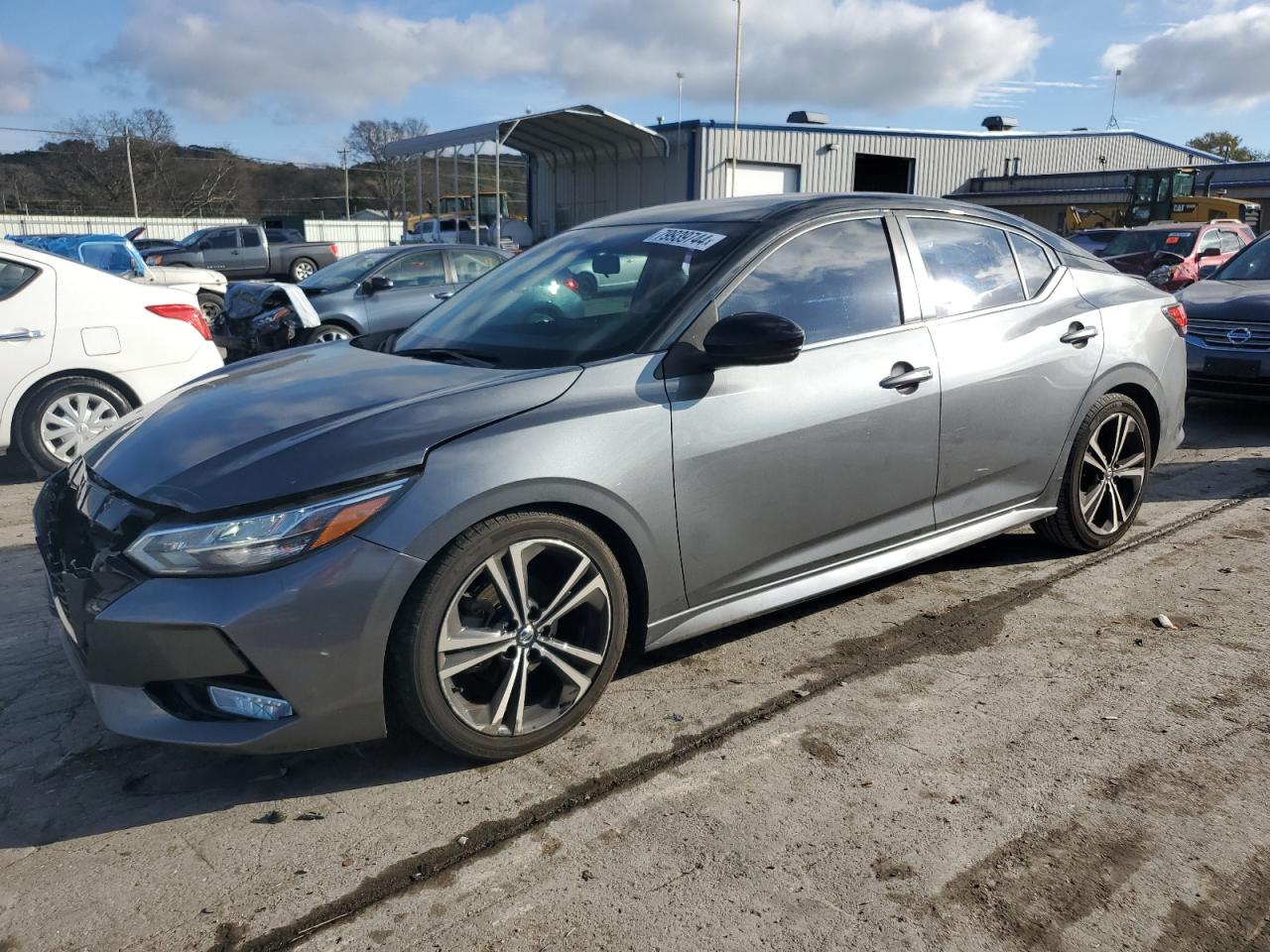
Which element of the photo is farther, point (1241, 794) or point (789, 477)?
point (789, 477)

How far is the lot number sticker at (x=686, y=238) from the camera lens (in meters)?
3.54

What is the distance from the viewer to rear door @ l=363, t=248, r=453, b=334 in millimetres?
11008

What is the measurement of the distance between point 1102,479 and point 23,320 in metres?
6.26

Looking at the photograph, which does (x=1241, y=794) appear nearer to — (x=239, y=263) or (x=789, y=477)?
(x=789, y=477)

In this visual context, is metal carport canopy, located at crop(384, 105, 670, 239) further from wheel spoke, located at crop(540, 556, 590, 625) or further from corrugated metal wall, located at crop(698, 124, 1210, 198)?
wheel spoke, located at crop(540, 556, 590, 625)

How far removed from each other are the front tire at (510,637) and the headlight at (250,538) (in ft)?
0.93

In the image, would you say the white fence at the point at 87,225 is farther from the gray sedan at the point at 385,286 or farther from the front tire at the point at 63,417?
the front tire at the point at 63,417

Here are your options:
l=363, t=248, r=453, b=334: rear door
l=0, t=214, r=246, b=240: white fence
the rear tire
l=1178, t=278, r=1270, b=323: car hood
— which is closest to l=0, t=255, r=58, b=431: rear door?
the rear tire

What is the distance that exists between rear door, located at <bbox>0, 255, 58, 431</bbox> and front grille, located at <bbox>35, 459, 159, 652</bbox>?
3671 millimetres

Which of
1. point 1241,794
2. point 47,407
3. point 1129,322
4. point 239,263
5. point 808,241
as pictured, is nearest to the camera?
point 1241,794

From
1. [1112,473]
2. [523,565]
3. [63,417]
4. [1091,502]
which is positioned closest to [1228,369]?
[1112,473]

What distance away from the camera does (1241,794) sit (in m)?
2.78

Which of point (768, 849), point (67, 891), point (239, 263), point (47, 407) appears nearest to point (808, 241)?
point (768, 849)

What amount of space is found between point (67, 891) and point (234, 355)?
9546mm
